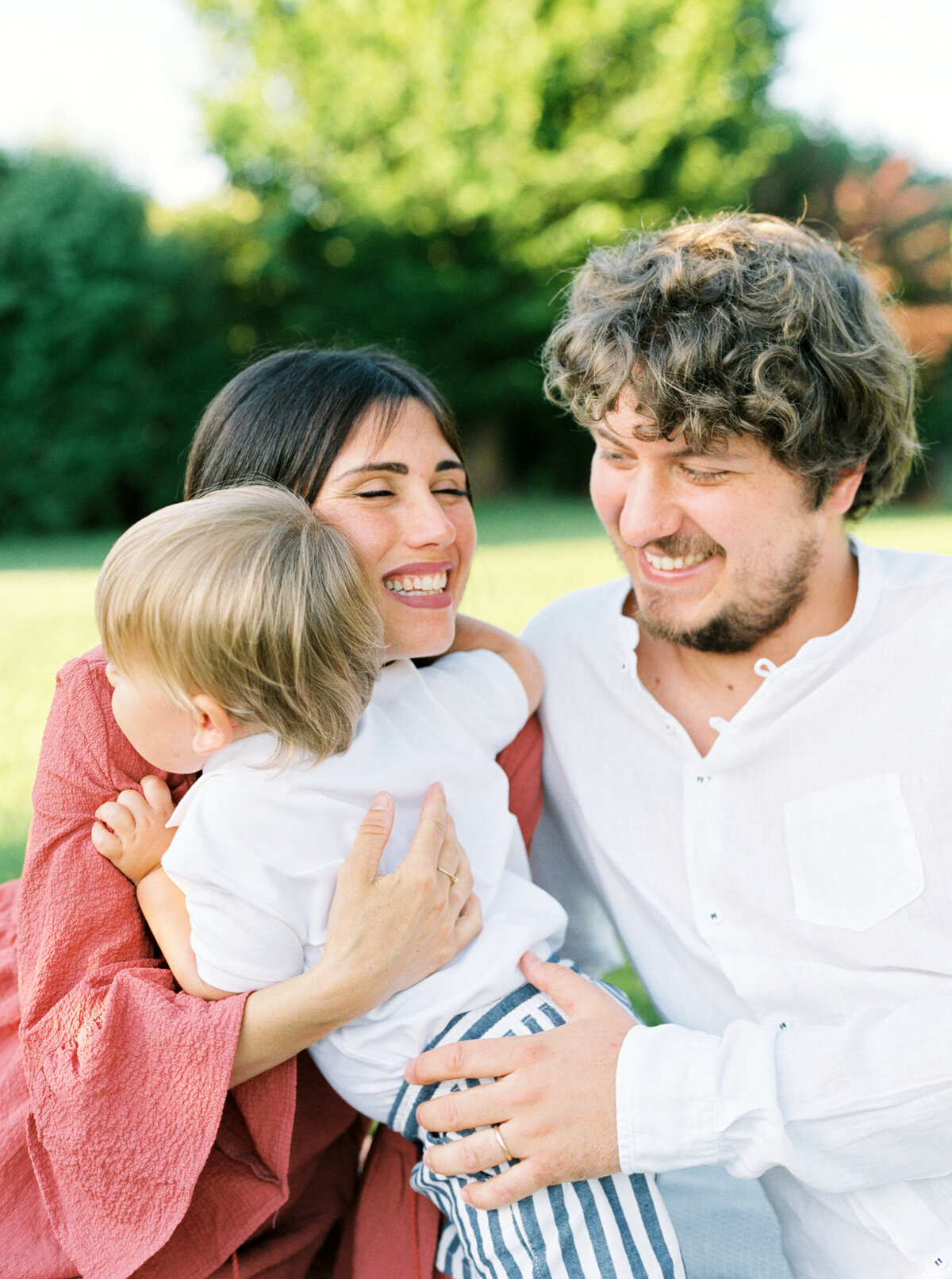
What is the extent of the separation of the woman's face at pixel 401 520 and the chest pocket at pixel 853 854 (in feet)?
2.61

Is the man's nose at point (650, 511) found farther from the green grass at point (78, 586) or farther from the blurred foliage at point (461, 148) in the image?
the blurred foliage at point (461, 148)

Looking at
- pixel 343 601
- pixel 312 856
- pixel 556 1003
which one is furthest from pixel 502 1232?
pixel 343 601

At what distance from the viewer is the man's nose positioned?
2.14m

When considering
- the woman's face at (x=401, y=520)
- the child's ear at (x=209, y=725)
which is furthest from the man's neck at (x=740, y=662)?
the child's ear at (x=209, y=725)

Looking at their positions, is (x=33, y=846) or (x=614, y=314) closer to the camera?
(x=33, y=846)

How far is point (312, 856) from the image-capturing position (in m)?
1.72

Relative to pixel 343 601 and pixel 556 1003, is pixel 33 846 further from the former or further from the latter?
pixel 556 1003

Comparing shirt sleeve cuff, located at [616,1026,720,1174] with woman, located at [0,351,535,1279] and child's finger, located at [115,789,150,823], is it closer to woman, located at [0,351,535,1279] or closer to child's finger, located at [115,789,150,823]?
woman, located at [0,351,535,1279]

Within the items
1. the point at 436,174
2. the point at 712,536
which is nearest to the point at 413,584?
the point at 712,536

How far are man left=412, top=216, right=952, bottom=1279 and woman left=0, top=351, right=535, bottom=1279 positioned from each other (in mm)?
254

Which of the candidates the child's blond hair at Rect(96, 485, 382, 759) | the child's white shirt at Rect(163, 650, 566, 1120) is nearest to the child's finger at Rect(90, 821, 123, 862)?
the child's white shirt at Rect(163, 650, 566, 1120)

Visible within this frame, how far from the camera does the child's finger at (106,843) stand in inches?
68.2

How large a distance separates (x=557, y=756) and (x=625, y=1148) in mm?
870

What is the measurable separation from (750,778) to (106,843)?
1223 mm
